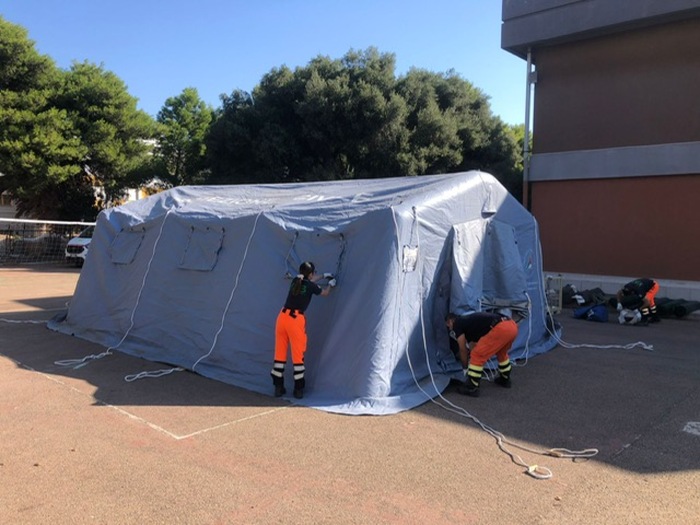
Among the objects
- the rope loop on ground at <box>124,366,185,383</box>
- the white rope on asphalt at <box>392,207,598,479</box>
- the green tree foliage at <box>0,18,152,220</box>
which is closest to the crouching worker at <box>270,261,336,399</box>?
the white rope on asphalt at <box>392,207,598,479</box>

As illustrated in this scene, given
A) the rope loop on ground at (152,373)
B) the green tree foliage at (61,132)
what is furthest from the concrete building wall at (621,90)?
the green tree foliage at (61,132)

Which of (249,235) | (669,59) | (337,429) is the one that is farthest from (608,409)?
(669,59)

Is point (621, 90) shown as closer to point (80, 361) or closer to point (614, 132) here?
point (614, 132)

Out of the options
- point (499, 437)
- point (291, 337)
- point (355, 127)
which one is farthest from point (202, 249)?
point (355, 127)

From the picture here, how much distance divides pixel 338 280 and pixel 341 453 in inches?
95.1

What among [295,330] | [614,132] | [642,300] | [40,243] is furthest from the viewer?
[40,243]

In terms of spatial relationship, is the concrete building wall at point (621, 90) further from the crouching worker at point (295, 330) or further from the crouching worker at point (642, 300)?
the crouching worker at point (295, 330)

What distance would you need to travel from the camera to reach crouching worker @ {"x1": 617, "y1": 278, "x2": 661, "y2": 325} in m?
12.3

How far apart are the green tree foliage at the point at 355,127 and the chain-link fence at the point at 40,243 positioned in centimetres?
654

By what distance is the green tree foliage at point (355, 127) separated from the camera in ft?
73.9

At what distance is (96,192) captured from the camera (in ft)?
97.5

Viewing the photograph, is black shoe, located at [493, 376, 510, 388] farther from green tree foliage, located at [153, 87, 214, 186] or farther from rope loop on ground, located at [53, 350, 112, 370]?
green tree foliage, located at [153, 87, 214, 186]

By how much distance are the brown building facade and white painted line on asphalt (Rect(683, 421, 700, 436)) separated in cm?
976

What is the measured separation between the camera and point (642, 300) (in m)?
12.3
